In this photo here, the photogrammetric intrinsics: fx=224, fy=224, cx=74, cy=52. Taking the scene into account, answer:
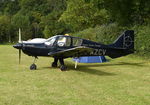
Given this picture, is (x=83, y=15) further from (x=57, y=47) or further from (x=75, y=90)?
(x=75, y=90)

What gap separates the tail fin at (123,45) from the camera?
1245 cm

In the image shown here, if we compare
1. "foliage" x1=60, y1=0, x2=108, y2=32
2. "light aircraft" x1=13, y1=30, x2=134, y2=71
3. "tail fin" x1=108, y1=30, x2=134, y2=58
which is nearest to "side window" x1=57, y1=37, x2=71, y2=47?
"light aircraft" x1=13, y1=30, x2=134, y2=71

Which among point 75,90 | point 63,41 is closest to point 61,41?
point 63,41

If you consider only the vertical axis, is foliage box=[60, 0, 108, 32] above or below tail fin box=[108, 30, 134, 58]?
above

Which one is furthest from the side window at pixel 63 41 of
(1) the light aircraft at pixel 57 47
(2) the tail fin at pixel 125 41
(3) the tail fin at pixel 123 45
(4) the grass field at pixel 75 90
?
(2) the tail fin at pixel 125 41

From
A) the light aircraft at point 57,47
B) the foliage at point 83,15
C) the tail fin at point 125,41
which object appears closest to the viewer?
the light aircraft at point 57,47

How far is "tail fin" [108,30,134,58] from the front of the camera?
12.4m

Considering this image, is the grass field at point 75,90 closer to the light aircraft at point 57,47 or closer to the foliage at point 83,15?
the light aircraft at point 57,47

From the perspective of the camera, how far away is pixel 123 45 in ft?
41.7

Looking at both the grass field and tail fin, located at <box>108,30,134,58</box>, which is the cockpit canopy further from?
tail fin, located at <box>108,30,134,58</box>

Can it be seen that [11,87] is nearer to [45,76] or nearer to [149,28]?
[45,76]

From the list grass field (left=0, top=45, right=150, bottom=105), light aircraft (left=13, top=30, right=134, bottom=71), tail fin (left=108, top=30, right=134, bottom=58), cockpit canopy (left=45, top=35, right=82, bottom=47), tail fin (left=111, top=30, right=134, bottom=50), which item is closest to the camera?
grass field (left=0, top=45, right=150, bottom=105)

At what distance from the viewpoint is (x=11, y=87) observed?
7.04 m

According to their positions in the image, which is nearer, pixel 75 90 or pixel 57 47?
pixel 75 90
